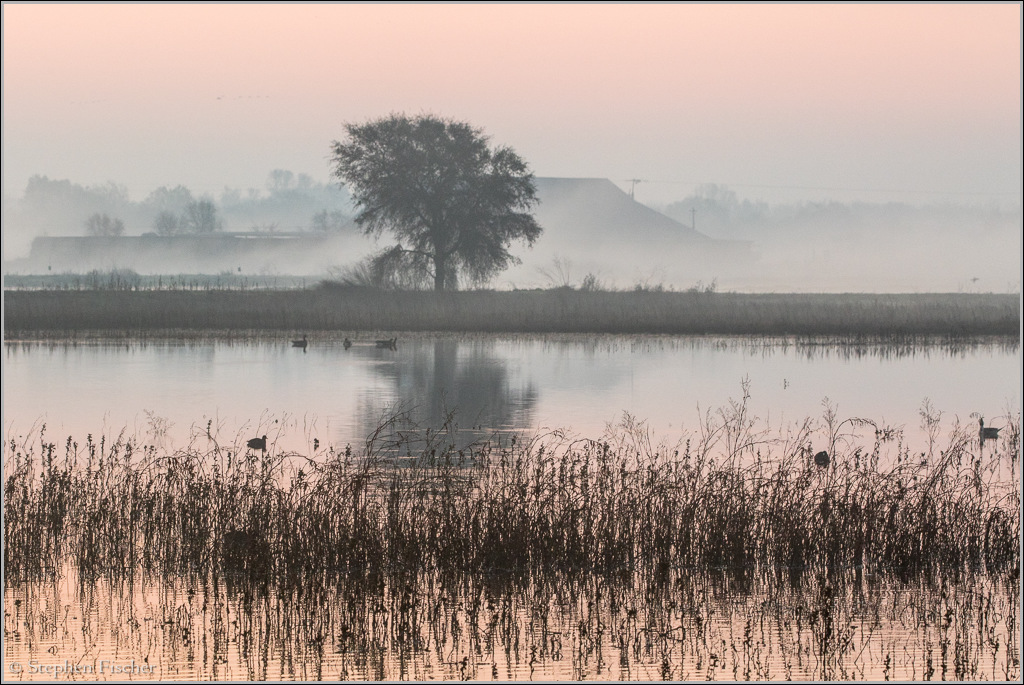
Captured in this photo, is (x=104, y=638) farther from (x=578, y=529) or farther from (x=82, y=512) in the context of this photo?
(x=578, y=529)

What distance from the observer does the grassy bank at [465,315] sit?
137 feet

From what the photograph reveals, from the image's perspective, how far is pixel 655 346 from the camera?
3672 cm

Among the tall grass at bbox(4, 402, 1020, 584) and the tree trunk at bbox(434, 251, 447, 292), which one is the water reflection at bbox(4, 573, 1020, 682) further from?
the tree trunk at bbox(434, 251, 447, 292)

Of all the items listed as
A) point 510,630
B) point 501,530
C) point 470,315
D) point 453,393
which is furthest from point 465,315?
point 510,630

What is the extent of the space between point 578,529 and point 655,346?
25.6 meters

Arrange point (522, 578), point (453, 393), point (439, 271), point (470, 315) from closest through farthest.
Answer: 1. point (522, 578)
2. point (453, 393)
3. point (470, 315)
4. point (439, 271)

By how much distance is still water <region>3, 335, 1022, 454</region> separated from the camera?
20.0 metres

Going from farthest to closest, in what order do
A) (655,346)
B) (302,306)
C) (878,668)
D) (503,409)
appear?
(302,306) < (655,346) < (503,409) < (878,668)

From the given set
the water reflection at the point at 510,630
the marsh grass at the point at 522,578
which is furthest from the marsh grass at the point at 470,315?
the water reflection at the point at 510,630

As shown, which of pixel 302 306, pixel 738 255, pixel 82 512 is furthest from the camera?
pixel 738 255

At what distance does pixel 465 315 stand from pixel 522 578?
118ft

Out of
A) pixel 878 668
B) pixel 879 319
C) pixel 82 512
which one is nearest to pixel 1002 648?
pixel 878 668

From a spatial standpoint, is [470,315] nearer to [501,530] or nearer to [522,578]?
[501,530]

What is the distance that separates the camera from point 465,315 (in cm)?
4622
